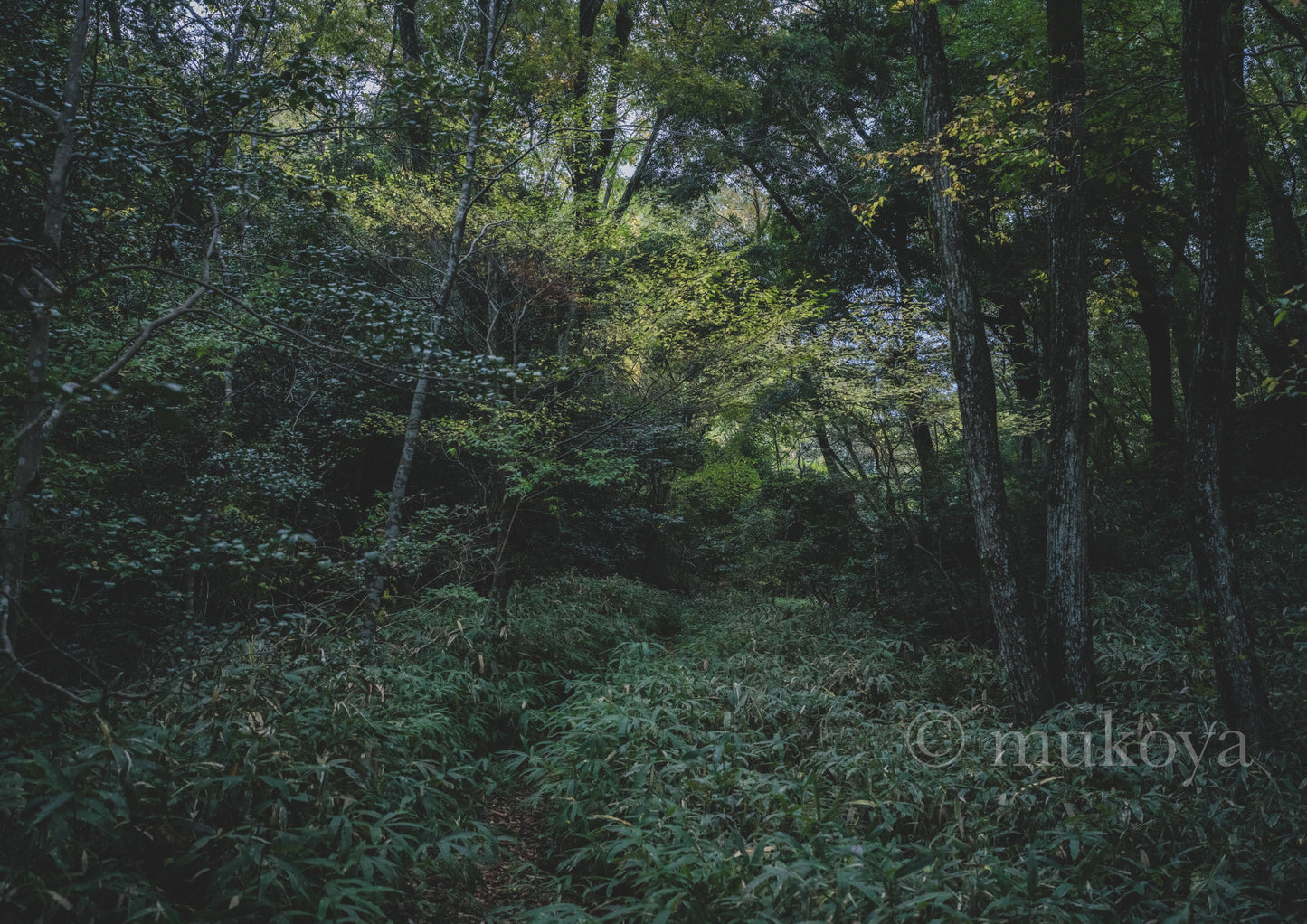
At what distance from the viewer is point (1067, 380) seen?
5.28m

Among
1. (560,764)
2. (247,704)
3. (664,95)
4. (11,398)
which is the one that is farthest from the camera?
(664,95)

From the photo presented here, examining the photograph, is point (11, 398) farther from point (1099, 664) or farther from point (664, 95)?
point (664, 95)

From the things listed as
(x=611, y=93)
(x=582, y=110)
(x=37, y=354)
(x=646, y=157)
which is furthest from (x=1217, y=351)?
(x=646, y=157)

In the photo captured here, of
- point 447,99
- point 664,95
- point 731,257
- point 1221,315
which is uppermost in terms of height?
point 664,95

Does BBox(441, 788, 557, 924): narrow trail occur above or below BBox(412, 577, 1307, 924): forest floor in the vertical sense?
below

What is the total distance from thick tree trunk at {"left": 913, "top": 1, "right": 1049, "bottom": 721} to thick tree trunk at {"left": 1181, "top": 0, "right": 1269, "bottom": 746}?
1284 millimetres

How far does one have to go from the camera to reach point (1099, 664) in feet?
18.5

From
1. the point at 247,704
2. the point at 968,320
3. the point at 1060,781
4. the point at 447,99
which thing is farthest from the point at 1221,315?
the point at 247,704

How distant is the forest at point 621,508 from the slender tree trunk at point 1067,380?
0.04 metres

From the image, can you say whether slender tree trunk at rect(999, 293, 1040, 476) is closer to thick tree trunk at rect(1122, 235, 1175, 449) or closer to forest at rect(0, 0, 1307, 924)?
forest at rect(0, 0, 1307, 924)

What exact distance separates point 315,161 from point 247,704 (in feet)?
26.7

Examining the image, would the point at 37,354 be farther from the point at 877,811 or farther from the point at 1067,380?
the point at 1067,380

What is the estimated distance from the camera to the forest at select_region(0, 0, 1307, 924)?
300 cm

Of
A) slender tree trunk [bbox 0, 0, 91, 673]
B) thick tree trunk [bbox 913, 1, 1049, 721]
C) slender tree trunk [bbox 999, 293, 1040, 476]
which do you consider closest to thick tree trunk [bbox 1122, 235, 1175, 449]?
slender tree trunk [bbox 999, 293, 1040, 476]
